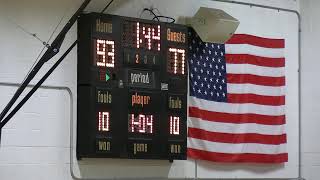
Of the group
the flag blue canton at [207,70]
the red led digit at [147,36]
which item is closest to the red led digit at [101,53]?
the red led digit at [147,36]

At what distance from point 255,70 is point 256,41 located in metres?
0.32

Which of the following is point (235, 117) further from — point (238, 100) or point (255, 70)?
point (255, 70)

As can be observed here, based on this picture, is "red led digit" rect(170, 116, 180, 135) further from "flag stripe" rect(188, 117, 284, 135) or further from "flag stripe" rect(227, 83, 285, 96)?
"flag stripe" rect(227, 83, 285, 96)

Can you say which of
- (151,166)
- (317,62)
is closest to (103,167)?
(151,166)

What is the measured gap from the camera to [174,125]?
194 inches

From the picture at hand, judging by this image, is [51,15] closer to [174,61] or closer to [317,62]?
[174,61]

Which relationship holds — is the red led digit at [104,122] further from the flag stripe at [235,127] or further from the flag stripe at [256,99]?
the flag stripe at [256,99]

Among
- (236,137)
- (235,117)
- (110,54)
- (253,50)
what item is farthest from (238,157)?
(110,54)

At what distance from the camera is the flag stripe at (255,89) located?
5.64m

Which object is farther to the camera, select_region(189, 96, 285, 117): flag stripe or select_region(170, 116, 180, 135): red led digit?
select_region(189, 96, 285, 117): flag stripe

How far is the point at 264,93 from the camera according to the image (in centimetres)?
582

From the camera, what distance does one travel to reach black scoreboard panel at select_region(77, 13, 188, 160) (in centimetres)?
460

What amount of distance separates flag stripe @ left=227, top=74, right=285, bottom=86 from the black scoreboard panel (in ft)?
2.63

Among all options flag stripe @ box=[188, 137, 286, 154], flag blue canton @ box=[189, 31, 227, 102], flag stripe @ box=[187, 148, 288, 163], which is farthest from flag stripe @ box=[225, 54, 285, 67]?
flag stripe @ box=[187, 148, 288, 163]
